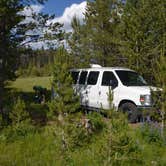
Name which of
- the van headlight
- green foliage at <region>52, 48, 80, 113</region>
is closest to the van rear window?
the van headlight

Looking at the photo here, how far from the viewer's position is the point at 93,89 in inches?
695

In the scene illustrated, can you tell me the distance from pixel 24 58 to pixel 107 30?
13591 millimetres

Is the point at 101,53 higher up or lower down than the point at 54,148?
higher up

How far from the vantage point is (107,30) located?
2905 cm

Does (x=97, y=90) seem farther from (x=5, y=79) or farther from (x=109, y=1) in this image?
(x=109, y=1)

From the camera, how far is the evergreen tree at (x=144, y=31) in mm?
21625

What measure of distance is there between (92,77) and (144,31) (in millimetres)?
5166

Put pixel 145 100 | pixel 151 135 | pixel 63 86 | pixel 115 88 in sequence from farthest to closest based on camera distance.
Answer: pixel 115 88
pixel 145 100
pixel 151 135
pixel 63 86

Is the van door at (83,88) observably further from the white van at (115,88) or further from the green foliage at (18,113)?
the green foliage at (18,113)

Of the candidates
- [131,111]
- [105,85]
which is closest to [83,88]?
[105,85]

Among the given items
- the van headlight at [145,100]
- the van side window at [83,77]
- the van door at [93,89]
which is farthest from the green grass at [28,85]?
the van headlight at [145,100]

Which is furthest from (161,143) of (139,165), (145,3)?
(145,3)

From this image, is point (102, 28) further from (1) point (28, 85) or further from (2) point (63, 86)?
(1) point (28, 85)

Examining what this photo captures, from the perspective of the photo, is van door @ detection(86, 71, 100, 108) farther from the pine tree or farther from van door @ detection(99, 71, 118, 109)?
the pine tree
